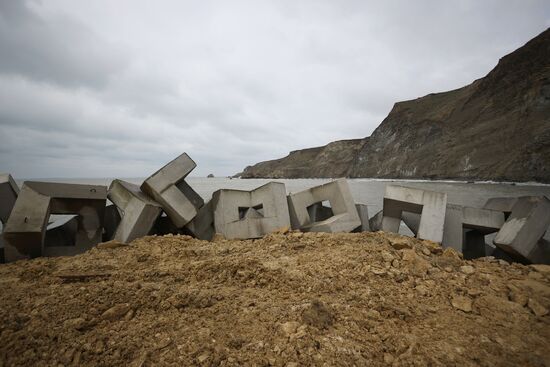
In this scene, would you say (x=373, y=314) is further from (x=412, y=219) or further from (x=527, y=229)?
(x=412, y=219)

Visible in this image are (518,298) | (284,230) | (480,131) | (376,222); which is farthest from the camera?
(480,131)

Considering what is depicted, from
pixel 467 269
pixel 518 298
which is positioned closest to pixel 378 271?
pixel 467 269

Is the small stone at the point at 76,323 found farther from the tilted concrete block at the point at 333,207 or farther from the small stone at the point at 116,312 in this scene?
the tilted concrete block at the point at 333,207

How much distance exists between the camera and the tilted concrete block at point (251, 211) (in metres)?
5.52

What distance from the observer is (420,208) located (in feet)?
19.0

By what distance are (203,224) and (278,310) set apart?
384cm

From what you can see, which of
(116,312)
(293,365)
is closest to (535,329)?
(293,365)

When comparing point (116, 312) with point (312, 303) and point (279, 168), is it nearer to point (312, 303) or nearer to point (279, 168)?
point (312, 303)

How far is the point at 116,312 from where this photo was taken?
2.48m

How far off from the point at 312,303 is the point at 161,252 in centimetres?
252

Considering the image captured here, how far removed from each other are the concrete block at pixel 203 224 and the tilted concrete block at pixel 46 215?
1.62 m

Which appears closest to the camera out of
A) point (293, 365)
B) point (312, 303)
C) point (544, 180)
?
point (293, 365)

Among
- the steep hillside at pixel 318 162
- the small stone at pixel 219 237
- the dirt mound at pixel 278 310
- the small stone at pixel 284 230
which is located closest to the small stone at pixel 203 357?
the dirt mound at pixel 278 310

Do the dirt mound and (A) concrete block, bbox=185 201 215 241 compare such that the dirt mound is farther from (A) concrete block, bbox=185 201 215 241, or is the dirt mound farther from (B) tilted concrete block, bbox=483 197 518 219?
(B) tilted concrete block, bbox=483 197 518 219
